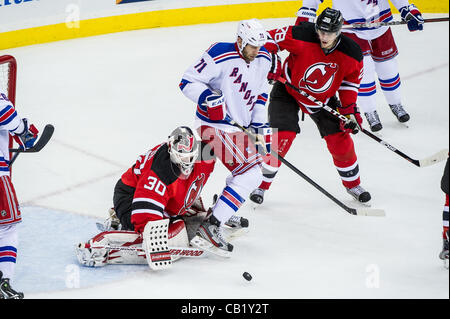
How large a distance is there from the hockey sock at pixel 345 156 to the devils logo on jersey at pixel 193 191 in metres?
0.89

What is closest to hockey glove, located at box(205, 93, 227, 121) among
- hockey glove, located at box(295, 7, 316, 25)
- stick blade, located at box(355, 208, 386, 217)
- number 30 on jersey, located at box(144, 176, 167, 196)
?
number 30 on jersey, located at box(144, 176, 167, 196)

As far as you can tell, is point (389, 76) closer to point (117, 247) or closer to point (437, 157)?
point (437, 157)

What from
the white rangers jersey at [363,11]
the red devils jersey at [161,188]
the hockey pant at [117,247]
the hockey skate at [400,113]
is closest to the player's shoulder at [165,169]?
the red devils jersey at [161,188]

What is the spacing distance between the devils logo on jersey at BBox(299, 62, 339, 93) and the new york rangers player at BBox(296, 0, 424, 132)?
85 cm

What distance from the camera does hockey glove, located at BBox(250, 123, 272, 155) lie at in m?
4.16

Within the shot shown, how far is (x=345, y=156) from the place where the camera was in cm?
464

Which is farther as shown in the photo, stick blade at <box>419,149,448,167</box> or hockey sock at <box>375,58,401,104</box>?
hockey sock at <box>375,58,401,104</box>

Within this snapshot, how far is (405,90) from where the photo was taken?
6.50 metres

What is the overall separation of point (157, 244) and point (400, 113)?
2.62m

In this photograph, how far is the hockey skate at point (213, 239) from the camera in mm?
4039

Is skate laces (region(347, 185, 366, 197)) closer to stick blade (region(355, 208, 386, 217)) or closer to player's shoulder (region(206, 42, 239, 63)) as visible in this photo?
stick blade (region(355, 208, 386, 217))

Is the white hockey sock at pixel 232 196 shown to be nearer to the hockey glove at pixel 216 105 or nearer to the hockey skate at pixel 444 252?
the hockey glove at pixel 216 105
